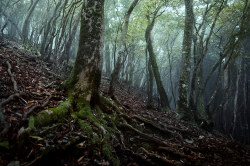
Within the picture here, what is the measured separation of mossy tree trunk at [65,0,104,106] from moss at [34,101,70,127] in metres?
0.76

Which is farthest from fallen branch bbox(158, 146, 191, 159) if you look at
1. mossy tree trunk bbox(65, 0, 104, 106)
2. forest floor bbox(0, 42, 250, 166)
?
mossy tree trunk bbox(65, 0, 104, 106)

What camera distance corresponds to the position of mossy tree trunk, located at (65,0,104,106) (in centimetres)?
394

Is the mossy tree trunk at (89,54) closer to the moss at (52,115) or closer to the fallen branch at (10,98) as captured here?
the moss at (52,115)

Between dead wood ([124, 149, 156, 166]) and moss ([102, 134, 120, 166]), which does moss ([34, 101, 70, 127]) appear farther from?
dead wood ([124, 149, 156, 166])

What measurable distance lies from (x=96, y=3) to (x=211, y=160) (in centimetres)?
485

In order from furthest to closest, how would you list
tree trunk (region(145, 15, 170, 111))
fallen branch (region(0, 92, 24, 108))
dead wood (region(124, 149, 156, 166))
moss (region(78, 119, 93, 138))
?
tree trunk (region(145, 15, 170, 111))
moss (region(78, 119, 93, 138))
dead wood (region(124, 149, 156, 166))
fallen branch (region(0, 92, 24, 108))

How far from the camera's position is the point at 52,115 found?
288 centimetres

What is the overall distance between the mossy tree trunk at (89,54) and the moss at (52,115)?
76 centimetres

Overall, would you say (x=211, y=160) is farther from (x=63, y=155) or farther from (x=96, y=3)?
(x=96, y=3)

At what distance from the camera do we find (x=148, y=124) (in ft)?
16.9

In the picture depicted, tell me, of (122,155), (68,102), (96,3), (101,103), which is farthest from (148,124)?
(96,3)

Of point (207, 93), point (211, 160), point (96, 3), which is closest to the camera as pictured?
point (211, 160)

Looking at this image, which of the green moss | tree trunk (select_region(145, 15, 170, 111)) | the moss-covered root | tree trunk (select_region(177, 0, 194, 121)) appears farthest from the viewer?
tree trunk (select_region(145, 15, 170, 111))

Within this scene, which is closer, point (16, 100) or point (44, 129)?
point (44, 129)
